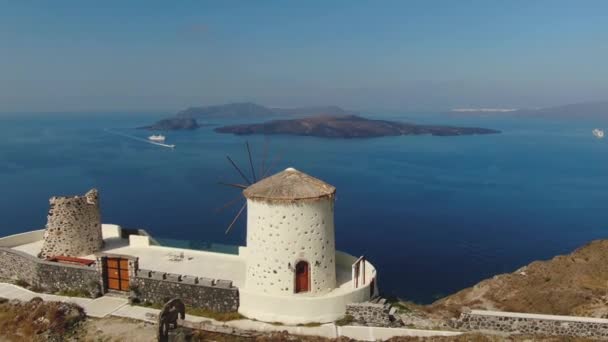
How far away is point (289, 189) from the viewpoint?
60.4ft

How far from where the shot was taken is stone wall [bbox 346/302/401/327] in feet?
58.4

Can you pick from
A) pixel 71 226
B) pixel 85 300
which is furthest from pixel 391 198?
pixel 85 300

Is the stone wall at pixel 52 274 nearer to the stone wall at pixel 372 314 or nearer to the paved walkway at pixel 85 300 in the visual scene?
the paved walkway at pixel 85 300

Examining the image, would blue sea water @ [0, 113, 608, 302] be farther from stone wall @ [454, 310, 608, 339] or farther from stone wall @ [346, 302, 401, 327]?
stone wall @ [454, 310, 608, 339]

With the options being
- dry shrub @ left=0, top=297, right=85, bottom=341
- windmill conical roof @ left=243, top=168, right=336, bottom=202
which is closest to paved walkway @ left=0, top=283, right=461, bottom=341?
dry shrub @ left=0, top=297, right=85, bottom=341

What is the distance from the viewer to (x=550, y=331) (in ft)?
54.0

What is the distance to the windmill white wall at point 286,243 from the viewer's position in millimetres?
18328

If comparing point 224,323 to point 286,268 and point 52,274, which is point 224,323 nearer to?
point 286,268

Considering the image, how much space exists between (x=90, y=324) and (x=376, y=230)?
5297cm

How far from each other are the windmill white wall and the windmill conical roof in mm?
233

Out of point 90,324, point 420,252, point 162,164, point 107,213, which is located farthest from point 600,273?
point 162,164

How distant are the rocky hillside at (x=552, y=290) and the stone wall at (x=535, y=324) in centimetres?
320

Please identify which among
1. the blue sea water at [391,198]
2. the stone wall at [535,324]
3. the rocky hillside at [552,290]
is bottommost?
the blue sea water at [391,198]

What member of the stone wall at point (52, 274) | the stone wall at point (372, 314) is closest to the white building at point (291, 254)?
the stone wall at point (372, 314)
